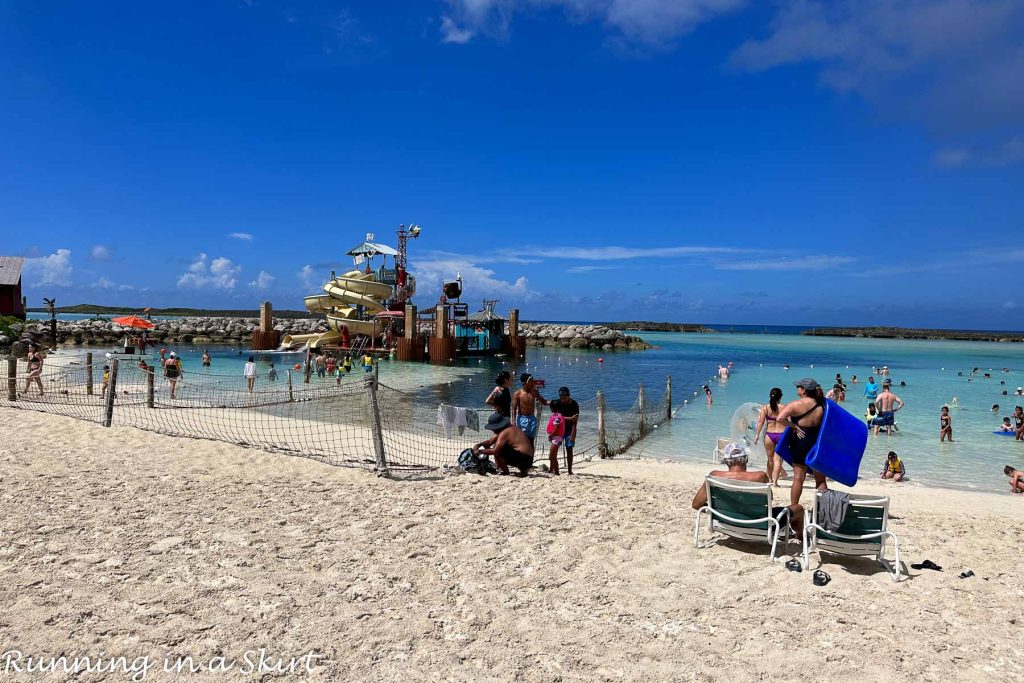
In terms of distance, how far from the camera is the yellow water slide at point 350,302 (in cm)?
4177

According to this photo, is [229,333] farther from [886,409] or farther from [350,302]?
[886,409]

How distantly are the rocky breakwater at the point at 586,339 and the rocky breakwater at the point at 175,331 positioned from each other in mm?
23881

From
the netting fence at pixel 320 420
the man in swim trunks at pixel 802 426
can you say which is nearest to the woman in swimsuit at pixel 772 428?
the man in swim trunks at pixel 802 426

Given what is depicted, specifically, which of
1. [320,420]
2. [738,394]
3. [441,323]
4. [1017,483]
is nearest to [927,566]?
[1017,483]

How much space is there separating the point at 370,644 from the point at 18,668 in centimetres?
200

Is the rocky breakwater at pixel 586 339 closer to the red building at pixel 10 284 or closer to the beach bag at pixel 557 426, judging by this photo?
the red building at pixel 10 284

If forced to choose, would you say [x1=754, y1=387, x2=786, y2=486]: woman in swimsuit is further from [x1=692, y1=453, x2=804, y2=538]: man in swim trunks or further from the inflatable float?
the inflatable float

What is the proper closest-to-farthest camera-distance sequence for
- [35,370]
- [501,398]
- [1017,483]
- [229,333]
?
[501,398], [1017,483], [35,370], [229,333]

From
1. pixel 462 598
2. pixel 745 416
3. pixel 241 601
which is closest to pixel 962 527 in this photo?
pixel 745 416

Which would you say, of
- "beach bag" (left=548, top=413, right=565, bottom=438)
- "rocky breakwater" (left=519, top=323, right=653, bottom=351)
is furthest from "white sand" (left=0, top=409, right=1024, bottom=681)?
"rocky breakwater" (left=519, top=323, right=653, bottom=351)

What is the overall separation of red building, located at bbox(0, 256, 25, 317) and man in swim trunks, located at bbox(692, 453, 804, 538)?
4456 cm

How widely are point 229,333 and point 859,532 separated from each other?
66583 mm

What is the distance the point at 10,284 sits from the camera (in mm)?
36469

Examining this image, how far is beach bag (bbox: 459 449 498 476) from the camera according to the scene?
8383mm
